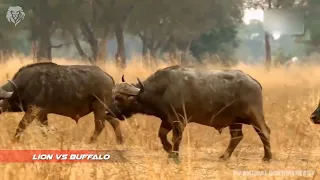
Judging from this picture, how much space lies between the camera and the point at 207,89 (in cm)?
468

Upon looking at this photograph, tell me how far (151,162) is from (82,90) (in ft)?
4.02

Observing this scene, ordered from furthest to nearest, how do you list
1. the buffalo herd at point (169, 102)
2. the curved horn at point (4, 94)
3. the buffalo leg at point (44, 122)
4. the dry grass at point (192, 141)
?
1. the curved horn at point (4, 94)
2. the buffalo herd at point (169, 102)
3. the buffalo leg at point (44, 122)
4. the dry grass at point (192, 141)

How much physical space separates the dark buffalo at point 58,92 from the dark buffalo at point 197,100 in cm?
17

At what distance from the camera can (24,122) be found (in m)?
4.62

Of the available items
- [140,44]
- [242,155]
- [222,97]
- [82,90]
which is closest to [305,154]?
[242,155]

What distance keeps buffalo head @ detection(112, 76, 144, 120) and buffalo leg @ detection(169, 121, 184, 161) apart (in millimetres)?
365

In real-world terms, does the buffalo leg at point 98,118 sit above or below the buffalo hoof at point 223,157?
above

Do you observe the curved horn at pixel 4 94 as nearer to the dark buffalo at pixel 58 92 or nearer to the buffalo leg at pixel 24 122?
the dark buffalo at pixel 58 92

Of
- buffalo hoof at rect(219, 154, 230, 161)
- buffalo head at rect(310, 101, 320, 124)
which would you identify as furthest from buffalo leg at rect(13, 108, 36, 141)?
buffalo head at rect(310, 101, 320, 124)

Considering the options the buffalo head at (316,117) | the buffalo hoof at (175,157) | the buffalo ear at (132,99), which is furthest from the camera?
the buffalo ear at (132,99)

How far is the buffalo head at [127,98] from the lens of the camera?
4641mm

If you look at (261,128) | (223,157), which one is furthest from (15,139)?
(261,128)

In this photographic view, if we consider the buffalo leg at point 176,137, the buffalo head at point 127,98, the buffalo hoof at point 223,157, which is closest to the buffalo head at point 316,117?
the buffalo hoof at point 223,157

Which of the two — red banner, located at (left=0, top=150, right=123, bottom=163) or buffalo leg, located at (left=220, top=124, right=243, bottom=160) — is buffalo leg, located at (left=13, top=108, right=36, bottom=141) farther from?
buffalo leg, located at (left=220, top=124, right=243, bottom=160)
